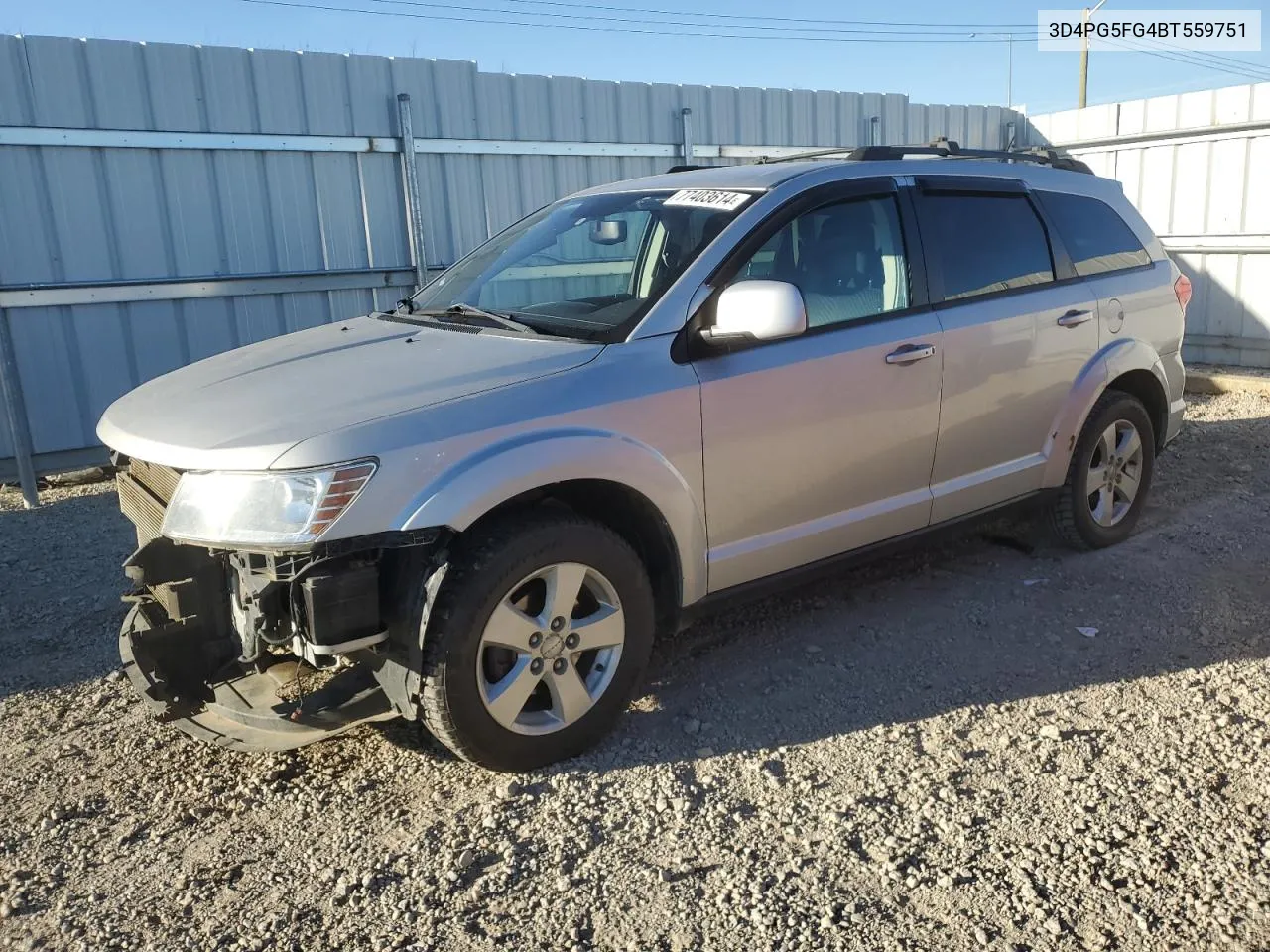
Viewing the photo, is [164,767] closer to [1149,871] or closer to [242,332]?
[1149,871]

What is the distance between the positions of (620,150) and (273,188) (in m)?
3.12

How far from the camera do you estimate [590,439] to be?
10.4 ft

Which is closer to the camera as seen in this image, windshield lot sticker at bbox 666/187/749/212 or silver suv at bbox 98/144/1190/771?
silver suv at bbox 98/144/1190/771

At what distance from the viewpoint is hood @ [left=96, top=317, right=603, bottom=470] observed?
9.44ft

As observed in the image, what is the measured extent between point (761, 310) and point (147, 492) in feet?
6.74

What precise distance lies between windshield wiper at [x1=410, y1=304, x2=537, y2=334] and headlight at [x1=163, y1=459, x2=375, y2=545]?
0.98 metres

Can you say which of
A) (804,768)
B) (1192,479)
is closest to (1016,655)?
(804,768)

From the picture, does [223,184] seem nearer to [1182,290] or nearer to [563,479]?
[563,479]

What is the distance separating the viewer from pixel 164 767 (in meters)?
3.38

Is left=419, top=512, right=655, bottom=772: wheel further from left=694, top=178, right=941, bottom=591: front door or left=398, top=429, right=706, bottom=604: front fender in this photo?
left=694, top=178, right=941, bottom=591: front door

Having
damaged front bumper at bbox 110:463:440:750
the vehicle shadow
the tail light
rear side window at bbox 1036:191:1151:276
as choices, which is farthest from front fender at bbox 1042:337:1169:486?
the vehicle shadow

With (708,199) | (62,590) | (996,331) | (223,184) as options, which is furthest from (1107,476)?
(223,184)

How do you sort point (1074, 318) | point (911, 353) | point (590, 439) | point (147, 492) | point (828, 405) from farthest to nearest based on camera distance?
point (1074, 318), point (911, 353), point (828, 405), point (147, 492), point (590, 439)

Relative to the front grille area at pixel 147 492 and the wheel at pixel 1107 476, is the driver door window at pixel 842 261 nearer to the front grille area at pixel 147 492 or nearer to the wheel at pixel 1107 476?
the wheel at pixel 1107 476
